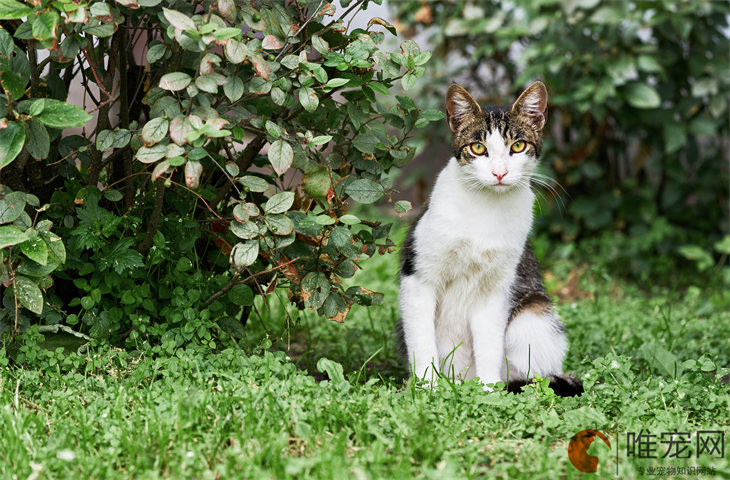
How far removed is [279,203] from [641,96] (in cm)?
329

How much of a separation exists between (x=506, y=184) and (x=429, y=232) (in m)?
0.33

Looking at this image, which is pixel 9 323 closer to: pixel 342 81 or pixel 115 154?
pixel 115 154

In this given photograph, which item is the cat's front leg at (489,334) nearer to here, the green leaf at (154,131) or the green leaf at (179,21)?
the green leaf at (154,131)

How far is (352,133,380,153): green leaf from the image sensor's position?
7.91 feet

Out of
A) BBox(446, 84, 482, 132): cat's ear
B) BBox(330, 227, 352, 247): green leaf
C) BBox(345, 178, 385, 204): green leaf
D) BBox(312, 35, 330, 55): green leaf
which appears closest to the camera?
BBox(312, 35, 330, 55): green leaf

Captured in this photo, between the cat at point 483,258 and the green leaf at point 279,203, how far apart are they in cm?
65

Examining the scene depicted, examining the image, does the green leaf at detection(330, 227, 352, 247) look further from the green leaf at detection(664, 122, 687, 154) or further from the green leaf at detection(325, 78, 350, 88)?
the green leaf at detection(664, 122, 687, 154)

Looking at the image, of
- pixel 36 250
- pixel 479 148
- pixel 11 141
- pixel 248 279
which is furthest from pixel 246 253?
pixel 479 148

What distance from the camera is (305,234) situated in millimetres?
2445

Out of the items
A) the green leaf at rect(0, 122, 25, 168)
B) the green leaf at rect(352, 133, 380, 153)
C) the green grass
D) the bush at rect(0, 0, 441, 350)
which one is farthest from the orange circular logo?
the green leaf at rect(0, 122, 25, 168)

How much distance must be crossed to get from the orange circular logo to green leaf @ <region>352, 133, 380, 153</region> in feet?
3.73

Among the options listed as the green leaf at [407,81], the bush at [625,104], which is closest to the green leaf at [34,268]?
the green leaf at [407,81]

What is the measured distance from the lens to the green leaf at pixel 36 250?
2.04m

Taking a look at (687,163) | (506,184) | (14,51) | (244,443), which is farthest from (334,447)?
(687,163)
